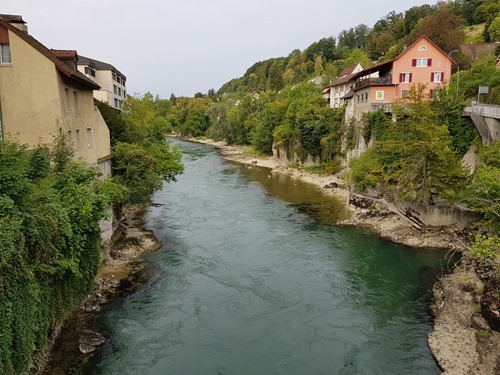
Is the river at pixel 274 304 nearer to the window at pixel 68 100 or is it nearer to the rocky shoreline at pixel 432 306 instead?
the rocky shoreline at pixel 432 306

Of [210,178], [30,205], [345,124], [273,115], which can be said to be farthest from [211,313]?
[273,115]

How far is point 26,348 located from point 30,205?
4.19m

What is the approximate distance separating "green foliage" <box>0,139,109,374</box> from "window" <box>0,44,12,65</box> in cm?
609

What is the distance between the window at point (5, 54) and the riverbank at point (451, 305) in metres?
22.6

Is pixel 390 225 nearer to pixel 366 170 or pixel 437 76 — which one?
pixel 366 170

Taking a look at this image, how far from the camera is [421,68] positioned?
151ft

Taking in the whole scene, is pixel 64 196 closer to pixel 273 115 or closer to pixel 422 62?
pixel 422 62

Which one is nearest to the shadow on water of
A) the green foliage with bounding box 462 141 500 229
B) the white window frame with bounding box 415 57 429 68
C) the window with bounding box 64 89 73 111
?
the green foliage with bounding box 462 141 500 229

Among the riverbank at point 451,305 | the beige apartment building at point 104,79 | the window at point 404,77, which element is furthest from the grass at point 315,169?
the beige apartment building at point 104,79

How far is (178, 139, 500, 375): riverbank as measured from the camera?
15.7 metres

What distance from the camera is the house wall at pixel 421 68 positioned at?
45.5 m

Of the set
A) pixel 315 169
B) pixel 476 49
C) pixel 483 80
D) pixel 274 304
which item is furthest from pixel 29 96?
pixel 476 49

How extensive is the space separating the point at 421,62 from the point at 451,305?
1330 inches

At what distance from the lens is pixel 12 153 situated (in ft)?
44.1
